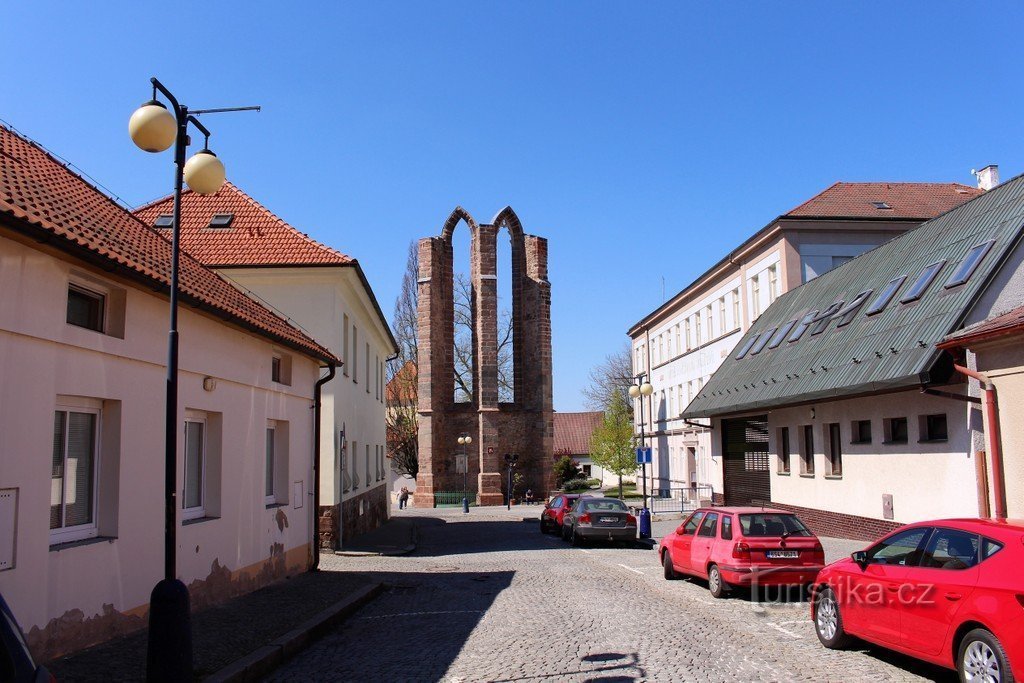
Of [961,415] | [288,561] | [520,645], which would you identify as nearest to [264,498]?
[288,561]

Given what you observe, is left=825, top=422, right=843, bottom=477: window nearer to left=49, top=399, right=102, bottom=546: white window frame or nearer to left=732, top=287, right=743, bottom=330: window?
left=732, top=287, right=743, bottom=330: window

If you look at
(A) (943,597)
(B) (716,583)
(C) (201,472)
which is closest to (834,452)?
(B) (716,583)

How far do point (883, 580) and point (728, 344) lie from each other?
2758 centimetres

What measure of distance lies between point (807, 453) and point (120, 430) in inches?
708

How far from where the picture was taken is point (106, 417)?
918cm

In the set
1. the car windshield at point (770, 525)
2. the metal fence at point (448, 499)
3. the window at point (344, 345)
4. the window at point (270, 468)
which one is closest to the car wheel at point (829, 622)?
the car windshield at point (770, 525)

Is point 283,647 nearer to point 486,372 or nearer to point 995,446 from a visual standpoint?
point 995,446

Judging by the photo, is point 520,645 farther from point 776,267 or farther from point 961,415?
point 776,267

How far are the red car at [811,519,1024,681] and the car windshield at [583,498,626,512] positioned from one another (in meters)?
14.9

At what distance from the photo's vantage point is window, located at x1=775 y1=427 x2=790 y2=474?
23719 millimetres

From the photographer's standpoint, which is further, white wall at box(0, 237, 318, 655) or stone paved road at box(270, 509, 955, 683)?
stone paved road at box(270, 509, 955, 683)

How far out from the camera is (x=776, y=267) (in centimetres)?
3022

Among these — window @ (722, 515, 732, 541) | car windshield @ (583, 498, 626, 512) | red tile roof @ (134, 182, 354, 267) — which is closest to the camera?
window @ (722, 515, 732, 541)

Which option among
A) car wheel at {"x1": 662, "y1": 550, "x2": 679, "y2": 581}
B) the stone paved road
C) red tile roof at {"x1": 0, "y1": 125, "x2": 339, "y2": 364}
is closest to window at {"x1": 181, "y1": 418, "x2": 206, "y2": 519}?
red tile roof at {"x1": 0, "y1": 125, "x2": 339, "y2": 364}
